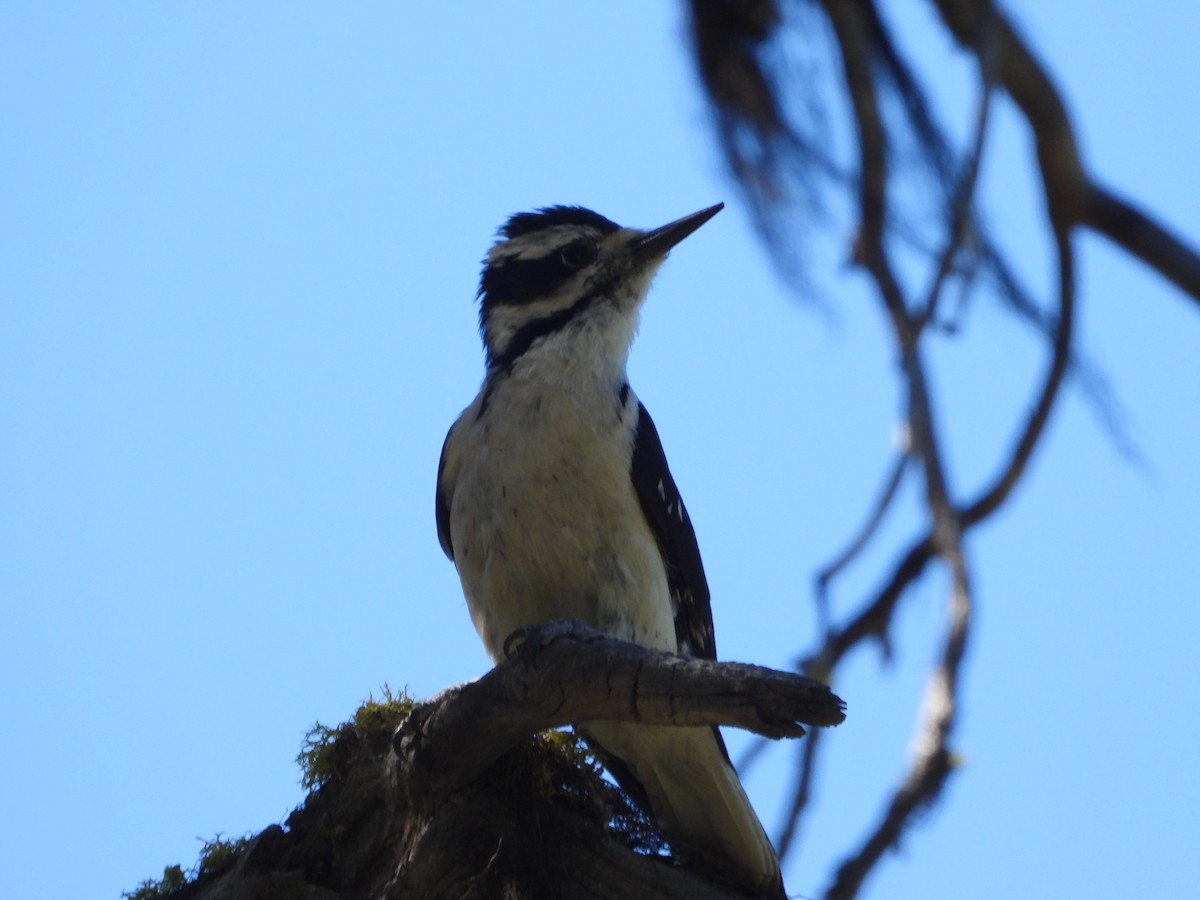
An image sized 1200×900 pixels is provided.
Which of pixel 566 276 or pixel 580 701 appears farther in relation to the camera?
pixel 566 276

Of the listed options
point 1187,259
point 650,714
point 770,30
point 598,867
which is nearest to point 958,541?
point 1187,259

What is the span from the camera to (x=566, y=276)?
552 cm

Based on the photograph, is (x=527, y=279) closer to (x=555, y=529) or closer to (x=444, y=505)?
(x=444, y=505)

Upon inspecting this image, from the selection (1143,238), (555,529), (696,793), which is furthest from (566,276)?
(1143,238)

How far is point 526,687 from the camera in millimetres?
3713

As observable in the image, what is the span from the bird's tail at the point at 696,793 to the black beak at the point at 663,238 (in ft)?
6.36

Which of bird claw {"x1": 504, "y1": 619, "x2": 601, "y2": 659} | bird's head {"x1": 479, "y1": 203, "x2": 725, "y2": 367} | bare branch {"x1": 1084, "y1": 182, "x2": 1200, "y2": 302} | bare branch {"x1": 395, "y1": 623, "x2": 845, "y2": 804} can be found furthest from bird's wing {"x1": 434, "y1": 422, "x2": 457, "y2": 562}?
bare branch {"x1": 1084, "y1": 182, "x2": 1200, "y2": 302}

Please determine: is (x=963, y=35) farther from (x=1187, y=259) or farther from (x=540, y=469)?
(x=540, y=469)

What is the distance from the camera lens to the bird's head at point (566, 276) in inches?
213

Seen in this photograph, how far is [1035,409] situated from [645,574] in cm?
184

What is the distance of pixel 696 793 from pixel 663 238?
7.24ft

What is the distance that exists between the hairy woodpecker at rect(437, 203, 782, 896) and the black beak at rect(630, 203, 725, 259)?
314mm

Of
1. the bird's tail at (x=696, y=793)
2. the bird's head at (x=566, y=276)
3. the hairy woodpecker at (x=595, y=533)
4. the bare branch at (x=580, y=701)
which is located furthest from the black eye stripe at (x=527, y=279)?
the bare branch at (x=580, y=701)

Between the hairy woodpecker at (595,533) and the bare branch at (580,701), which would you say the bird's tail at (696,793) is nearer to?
the hairy woodpecker at (595,533)
